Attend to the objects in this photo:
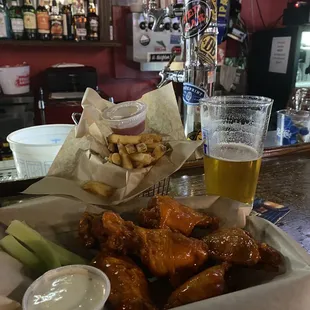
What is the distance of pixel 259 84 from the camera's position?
3428mm

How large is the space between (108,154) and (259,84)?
2922 millimetres

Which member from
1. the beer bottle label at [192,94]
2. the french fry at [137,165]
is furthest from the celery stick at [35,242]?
the beer bottle label at [192,94]

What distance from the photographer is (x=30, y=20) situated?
8.04 ft

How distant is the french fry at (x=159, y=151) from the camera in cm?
79

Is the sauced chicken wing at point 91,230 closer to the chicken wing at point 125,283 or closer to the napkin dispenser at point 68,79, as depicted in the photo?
the chicken wing at point 125,283

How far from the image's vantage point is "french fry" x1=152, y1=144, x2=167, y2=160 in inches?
31.1

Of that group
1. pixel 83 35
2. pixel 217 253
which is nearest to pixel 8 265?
pixel 217 253

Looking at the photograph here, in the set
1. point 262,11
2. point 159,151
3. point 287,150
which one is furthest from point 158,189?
point 262,11

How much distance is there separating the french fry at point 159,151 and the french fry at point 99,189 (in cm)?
12

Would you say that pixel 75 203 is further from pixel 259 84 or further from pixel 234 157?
pixel 259 84

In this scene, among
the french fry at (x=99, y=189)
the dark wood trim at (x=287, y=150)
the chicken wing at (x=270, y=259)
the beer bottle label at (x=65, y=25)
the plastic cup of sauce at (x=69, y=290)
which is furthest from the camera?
the beer bottle label at (x=65, y=25)

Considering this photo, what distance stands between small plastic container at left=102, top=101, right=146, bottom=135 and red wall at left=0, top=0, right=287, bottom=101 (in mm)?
2166

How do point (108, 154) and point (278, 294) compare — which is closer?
point (278, 294)

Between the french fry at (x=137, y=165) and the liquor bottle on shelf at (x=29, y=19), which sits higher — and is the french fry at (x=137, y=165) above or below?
below
